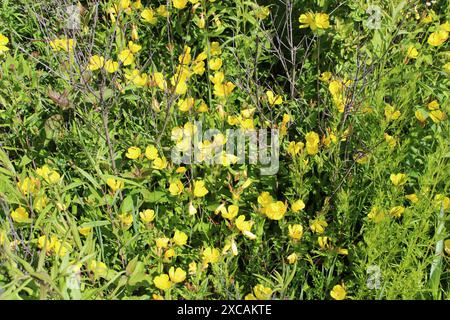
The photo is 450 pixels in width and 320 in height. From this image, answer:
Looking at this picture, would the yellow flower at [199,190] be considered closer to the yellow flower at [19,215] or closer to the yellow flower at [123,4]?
the yellow flower at [19,215]

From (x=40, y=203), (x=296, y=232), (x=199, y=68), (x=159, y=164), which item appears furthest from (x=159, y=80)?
(x=296, y=232)

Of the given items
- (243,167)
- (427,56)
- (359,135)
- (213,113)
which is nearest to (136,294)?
(243,167)

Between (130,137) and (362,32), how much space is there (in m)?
1.09

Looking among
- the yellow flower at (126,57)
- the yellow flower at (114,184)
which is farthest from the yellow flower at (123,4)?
the yellow flower at (114,184)

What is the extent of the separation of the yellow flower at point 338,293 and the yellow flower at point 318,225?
0.22 metres

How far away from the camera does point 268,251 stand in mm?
2246

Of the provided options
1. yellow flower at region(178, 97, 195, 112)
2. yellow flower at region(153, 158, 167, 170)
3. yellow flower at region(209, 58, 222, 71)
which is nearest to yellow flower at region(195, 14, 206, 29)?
yellow flower at region(209, 58, 222, 71)

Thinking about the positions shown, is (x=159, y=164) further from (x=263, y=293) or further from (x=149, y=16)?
(x=149, y=16)

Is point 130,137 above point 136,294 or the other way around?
above

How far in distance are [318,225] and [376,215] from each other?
0.23 metres

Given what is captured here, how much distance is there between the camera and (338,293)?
82.2 inches

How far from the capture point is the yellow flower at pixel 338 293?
2.08 m

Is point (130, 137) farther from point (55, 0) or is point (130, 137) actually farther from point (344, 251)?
point (344, 251)

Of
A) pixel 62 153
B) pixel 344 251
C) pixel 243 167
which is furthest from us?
pixel 62 153
